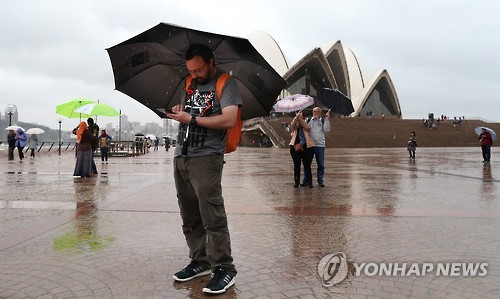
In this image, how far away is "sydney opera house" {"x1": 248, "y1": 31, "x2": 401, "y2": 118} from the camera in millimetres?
60094

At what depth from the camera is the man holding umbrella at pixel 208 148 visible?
104 inches

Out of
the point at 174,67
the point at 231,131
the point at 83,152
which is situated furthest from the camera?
the point at 83,152

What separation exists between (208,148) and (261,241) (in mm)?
1526

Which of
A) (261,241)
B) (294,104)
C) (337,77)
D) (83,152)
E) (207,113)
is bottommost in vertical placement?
(261,241)

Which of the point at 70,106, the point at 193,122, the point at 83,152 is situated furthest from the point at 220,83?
the point at 70,106

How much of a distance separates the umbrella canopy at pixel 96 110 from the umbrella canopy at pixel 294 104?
5.31m

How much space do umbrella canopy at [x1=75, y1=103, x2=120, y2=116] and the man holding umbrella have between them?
8.64 m

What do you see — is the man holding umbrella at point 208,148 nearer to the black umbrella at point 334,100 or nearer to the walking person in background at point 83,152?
the black umbrella at point 334,100

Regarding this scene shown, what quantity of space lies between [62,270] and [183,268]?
0.92m

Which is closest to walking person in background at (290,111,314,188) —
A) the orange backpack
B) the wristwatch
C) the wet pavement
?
the wet pavement

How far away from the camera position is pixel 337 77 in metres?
66.4

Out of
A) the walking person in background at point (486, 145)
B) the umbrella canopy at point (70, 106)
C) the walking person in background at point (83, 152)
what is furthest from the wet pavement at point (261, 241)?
the walking person in background at point (486, 145)

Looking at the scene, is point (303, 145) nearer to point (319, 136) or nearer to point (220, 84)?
point (319, 136)

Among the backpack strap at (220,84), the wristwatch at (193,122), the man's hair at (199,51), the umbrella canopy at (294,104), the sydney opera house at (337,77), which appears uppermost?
the sydney opera house at (337,77)
